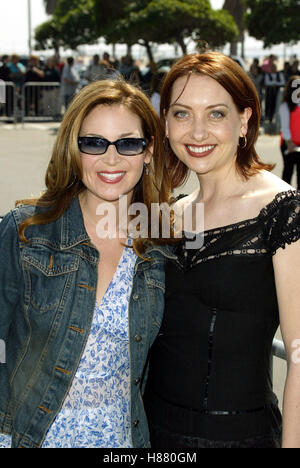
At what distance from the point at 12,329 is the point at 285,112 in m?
7.19

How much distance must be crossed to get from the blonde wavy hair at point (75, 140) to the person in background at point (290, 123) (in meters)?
6.16

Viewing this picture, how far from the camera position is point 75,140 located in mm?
2346

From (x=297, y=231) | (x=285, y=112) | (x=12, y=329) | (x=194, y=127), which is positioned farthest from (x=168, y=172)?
(x=285, y=112)

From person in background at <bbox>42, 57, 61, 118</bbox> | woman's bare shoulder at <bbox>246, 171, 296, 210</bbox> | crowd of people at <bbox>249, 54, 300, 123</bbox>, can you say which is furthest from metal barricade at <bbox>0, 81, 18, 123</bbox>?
woman's bare shoulder at <bbox>246, 171, 296, 210</bbox>

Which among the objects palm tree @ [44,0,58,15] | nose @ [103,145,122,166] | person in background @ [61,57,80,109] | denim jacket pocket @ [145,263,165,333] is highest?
palm tree @ [44,0,58,15]

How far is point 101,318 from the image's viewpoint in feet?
7.38

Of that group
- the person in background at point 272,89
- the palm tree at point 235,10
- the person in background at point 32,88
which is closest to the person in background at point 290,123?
the person in background at point 272,89

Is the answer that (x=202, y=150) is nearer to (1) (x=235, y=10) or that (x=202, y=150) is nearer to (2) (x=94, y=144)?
(2) (x=94, y=144)

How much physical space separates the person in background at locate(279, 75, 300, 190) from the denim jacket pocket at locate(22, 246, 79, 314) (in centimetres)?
662

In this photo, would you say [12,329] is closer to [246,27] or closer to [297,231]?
[297,231]

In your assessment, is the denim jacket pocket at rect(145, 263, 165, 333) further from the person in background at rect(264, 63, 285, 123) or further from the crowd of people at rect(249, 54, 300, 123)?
the person in background at rect(264, 63, 285, 123)

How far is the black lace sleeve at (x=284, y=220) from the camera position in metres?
2.18

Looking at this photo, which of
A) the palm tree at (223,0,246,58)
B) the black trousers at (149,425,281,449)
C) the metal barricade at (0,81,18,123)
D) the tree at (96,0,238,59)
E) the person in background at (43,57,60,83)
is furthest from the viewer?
the palm tree at (223,0,246,58)

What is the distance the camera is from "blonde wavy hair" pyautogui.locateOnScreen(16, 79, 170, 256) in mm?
2352
